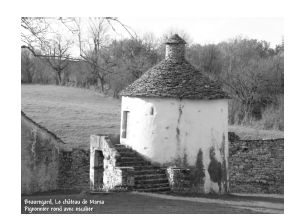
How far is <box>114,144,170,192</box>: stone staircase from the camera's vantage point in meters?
18.4

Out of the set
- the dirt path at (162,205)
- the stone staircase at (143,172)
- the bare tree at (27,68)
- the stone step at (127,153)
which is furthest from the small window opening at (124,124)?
the bare tree at (27,68)

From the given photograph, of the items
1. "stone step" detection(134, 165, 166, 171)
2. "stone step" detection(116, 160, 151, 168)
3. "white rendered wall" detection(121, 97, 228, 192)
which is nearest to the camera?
"stone step" detection(134, 165, 166, 171)

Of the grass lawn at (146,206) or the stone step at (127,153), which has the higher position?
the stone step at (127,153)

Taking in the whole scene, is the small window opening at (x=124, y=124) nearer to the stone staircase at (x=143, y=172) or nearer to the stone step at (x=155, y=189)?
the stone staircase at (x=143, y=172)

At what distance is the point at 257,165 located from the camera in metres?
28.0

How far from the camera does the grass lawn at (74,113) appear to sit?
31.1 m

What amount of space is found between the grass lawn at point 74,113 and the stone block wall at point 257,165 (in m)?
4.26

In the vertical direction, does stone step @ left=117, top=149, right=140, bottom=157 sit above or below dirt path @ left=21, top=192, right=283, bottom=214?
above

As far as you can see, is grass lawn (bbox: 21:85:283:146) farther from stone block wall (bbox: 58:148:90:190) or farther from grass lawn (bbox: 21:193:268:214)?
grass lawn (bbox: 21:193:268:214)

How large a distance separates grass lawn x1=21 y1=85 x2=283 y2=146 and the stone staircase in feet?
29.6

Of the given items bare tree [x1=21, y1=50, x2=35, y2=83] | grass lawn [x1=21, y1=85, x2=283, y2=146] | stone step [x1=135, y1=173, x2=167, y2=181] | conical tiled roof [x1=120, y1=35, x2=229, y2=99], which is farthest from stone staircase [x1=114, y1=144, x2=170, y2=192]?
bare tree [x1=21, y1=50, x2=35, y2=83]

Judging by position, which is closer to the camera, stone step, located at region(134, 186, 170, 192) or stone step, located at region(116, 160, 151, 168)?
stone step, located at region(134, 186, 170, 192)

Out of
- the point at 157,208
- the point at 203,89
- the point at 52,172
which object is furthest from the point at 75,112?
the point at 157,208

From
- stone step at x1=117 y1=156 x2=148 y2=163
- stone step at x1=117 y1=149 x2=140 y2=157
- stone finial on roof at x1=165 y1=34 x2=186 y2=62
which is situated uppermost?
stone finial on roof at x1=165 y1=34 x2=186 y2=62
